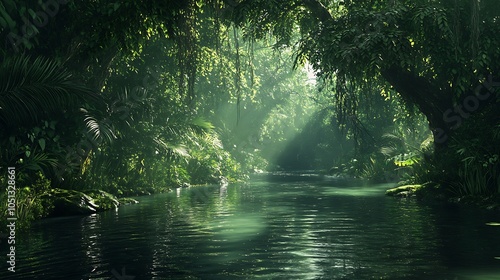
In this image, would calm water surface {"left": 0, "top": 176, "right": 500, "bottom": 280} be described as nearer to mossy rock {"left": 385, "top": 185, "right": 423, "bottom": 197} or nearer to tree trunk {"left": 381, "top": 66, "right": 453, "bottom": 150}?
mossy rock {"left": 385, "top": 185, "right": 423, "bottom": 197}

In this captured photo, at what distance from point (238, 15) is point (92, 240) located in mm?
8354

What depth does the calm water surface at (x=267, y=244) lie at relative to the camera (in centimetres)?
835

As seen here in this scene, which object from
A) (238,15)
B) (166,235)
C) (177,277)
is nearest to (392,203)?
(238,15)

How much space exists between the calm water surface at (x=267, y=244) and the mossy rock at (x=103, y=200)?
0.89 m

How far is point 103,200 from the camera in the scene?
18.4m

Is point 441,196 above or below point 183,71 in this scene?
below

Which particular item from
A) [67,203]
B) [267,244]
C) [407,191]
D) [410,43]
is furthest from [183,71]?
[407,191]

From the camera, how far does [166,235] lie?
12.3 meters

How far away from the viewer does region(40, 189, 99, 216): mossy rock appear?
53.8 ft

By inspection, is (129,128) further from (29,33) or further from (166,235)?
(166,235)

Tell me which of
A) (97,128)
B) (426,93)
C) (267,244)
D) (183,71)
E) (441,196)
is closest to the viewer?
(267,244)

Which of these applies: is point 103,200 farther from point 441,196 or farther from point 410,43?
point 441,196

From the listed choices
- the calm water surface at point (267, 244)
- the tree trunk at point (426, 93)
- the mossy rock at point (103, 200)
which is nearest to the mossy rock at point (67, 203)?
the mossy rock at point (103, 200)

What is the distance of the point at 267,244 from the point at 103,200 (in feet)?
29.0
